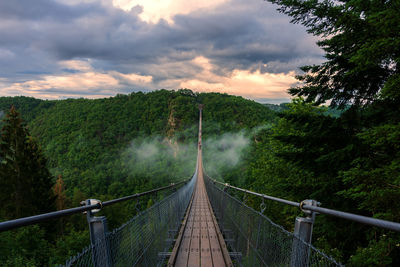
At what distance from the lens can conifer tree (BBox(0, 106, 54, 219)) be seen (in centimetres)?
2042

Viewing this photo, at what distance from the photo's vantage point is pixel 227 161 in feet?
235

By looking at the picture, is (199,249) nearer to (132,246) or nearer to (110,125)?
(132,246)

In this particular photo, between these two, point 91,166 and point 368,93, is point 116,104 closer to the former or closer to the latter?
point 91,166

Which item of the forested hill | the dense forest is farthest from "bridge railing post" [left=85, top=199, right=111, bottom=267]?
the forested hill

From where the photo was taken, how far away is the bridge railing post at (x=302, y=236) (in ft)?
5.16

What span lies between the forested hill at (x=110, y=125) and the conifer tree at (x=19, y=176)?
115ft

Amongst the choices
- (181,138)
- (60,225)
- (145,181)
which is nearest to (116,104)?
(181,138)

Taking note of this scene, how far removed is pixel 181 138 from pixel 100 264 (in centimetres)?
8655

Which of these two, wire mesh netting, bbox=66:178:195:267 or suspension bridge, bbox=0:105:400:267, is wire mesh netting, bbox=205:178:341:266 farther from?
wire mesh netting, bbox=66:178:195:267

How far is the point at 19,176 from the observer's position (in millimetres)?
21031

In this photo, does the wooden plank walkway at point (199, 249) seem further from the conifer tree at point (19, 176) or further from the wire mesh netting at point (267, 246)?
the conifer tree at point (19, 176)

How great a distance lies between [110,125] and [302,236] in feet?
326

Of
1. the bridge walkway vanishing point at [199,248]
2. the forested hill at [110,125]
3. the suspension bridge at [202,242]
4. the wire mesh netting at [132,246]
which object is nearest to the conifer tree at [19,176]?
the bridge walkway vanishing point at [199,248]

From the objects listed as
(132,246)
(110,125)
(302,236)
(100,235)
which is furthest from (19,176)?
(110,125)
